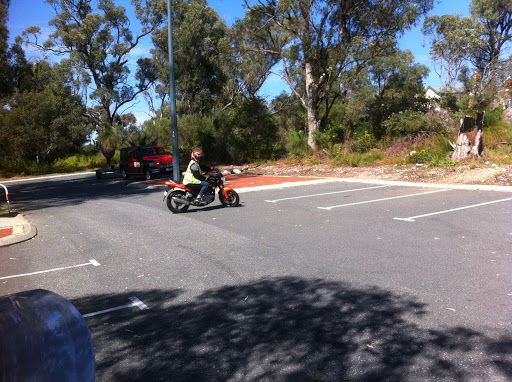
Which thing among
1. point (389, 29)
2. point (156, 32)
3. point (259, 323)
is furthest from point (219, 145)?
point (259, 323)

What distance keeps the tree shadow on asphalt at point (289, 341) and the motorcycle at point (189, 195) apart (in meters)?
6.07

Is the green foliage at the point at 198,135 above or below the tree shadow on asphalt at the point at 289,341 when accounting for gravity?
above

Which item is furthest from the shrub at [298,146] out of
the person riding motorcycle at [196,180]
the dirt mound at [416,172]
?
the person riding motorcycle at [196,180]

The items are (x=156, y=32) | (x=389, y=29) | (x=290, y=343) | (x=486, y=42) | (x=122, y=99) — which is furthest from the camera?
(x=122, y=99)

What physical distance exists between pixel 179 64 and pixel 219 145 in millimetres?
14219

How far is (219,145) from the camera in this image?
27.9m

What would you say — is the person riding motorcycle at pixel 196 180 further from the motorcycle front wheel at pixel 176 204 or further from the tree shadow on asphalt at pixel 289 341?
the tree shadow on asphalt at pixel 289 341

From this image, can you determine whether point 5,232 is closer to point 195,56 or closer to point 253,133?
point 253,133

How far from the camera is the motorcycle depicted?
10.9 metres

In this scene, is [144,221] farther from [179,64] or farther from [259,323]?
[179,64]

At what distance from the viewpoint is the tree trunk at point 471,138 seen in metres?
16.3

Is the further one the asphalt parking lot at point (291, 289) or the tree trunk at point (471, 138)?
the tree trunk at point (471, 138)

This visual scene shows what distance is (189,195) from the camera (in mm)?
10977

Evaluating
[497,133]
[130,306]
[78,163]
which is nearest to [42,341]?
[130,306]
